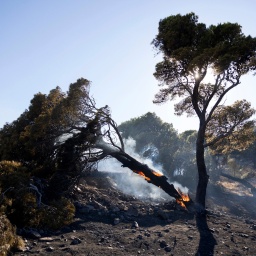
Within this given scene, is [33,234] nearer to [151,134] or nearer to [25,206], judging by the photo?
[25,206]

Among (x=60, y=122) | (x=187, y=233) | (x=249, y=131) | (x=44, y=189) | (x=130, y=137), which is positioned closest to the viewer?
(x=187, y=233)

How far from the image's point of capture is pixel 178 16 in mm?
12094

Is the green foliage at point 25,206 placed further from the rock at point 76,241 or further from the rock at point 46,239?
the rock at point 76,241

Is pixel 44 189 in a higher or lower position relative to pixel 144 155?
lower

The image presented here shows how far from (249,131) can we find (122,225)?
29.1 ft

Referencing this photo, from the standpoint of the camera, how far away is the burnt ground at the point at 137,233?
687 cm

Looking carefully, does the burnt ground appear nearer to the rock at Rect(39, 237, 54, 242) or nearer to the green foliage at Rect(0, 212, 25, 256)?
the rock at Rect(39, 237, 54, 242)

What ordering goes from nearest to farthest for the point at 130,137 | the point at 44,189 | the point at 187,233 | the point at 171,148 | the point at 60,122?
the point at 187,233 < the point at 44,189 < the point at 60,122 < the point at 171,148 < the point at 130,137

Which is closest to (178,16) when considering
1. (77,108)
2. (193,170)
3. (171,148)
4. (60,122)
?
(77,108)

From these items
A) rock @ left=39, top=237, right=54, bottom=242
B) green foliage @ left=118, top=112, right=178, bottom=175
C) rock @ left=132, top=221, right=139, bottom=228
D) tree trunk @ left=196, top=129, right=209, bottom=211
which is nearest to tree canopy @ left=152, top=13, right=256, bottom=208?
tree trunk @ left=196, top=129, right=209, bottom=211

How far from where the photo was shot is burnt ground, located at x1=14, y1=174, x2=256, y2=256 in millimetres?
6867

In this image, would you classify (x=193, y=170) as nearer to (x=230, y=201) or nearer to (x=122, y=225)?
(x=230, y=201)

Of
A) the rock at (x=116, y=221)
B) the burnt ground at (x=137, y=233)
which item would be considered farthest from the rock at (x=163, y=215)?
the rock at (x=116, y=221)

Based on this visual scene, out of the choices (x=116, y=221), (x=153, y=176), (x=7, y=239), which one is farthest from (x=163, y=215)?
(x=7, y=239)
